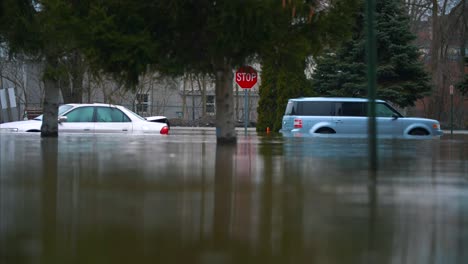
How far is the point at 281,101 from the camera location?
37.3 metres

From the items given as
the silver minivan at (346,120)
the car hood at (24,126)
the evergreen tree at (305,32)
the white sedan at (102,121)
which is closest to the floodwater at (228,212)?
the evergreen tree at (305,32)

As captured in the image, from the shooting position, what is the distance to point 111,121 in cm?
2322

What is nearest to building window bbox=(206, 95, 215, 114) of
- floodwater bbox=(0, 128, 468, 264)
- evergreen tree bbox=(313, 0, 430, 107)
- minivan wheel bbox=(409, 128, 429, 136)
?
evergreen tree bbox=(313, 0, 430, 107)

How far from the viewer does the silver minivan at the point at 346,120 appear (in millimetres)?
25984

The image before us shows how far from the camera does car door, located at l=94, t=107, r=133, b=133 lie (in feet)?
75.5

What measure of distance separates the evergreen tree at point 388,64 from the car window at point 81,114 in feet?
52.3

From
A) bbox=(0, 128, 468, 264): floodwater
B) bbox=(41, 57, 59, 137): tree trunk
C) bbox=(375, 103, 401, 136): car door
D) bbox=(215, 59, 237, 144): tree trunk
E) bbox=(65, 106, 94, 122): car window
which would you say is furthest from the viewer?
bbox=(375, 103, 401, 136): car door

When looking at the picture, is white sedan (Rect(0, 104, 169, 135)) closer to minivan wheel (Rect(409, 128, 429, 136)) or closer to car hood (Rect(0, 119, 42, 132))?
car hood (Rect(0, 119, 42, 132))

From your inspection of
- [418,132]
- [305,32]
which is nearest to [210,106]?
[418,132]

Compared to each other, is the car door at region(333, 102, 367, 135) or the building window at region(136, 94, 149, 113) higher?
the building window at region(136, 94, 149, 113)

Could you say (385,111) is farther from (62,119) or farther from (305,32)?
(305,32)

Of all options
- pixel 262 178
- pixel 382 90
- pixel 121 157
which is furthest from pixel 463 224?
pixel 382 90

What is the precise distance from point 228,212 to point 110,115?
56.0 ft

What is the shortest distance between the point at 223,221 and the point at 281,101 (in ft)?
102
